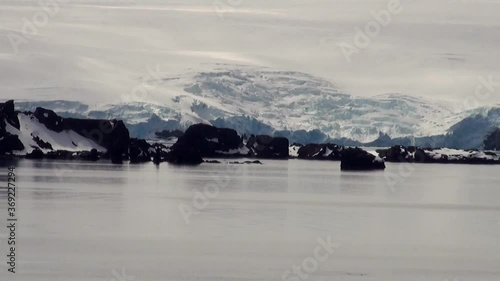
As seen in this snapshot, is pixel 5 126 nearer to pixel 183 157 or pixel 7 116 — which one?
pixel 7 116

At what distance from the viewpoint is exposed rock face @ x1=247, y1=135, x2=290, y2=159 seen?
155125 millimetres

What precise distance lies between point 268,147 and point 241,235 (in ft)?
411

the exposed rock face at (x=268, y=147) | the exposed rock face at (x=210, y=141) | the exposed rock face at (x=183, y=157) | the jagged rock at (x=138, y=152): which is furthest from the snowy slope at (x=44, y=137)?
the exposed rock face at (x=268, y=147)

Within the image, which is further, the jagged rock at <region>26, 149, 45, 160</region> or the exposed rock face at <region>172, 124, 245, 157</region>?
the exposed rock face at <region>172, 124, 245, 157</region>

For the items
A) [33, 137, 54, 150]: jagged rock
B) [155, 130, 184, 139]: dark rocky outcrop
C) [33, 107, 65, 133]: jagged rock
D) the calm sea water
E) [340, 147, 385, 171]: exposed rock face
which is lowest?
the calm sea water

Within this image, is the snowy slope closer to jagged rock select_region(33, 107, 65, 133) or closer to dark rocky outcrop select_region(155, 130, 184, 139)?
jagged rock select_region(33, 107, 65, 133)

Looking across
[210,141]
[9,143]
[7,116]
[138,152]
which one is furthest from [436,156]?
[7,116]

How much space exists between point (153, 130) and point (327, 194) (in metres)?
128

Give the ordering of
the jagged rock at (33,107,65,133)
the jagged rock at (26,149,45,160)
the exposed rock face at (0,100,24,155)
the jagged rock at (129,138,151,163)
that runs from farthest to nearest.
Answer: the jagged rock at (129,138,151,163)
the jagged rock at (33,107,65,133)
the jagged rock at (26,149,45,160)
the exposed rock face at (0,100,24,155)

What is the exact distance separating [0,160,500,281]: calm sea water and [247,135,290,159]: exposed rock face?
97.6 meters

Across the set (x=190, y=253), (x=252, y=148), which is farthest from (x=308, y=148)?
(x=190, y=253)

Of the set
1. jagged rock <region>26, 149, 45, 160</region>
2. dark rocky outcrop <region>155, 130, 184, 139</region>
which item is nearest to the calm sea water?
jagged rock <region>26, 149, 45, 160</region>

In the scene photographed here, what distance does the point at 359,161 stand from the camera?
362ft

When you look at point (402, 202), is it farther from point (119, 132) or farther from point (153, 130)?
point (153, 130)
